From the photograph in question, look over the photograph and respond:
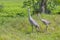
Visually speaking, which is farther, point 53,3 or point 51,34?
point 53,3

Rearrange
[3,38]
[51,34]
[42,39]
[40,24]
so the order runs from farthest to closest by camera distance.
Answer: [40,24], [51,34], [42,39], [3,38]

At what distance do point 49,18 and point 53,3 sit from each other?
5.44 metres

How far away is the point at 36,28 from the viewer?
52.1 ft

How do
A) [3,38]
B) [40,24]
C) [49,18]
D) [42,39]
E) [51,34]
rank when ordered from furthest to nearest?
[49,18] < [40,24] < [51,34] < [42,39] < [3,38]

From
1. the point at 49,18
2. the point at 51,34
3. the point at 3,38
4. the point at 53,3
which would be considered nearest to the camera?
the point at 3,38

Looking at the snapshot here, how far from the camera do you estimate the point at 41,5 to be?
25531 millimetres

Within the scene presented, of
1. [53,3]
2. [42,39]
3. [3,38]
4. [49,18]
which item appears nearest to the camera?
[3,38]

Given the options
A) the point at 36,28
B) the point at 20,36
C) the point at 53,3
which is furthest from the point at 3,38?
the point at 53,3

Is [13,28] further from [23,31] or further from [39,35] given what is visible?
[39,35]

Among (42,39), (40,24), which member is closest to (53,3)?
(40,24)

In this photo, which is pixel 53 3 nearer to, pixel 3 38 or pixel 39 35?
pixel 39 35

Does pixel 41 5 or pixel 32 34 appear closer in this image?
pixel 32 34

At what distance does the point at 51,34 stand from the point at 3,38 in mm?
3814

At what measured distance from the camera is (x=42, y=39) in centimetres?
1428
